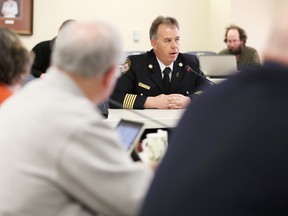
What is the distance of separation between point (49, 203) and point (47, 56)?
2.86 metres

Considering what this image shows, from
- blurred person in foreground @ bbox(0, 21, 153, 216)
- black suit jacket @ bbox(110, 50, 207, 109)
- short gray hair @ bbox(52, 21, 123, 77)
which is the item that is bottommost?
black suit jacket @ bbox(110, 50, 207, 109)

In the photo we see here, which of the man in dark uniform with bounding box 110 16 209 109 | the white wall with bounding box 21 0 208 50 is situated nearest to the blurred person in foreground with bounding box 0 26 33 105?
the man in dark uniform with bounding box 110 16 209 109

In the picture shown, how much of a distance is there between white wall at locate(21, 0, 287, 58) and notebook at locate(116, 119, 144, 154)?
12.1 feet

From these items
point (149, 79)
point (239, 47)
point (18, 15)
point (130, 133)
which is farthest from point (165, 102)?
point (18, 15)

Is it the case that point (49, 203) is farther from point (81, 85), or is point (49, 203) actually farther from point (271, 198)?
A: point (271, 198)

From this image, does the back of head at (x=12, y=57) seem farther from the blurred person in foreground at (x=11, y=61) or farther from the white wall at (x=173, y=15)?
the white wall at (x=173, y=15)

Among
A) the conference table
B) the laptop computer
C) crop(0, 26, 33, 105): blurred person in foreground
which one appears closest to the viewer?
crop(0, 26, 33, 105): blurred person in foreground

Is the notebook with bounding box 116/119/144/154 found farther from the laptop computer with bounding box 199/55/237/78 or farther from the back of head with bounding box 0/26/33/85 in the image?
the laptop computer with bounding box 199/55/237/78

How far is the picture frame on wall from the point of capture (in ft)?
16.3

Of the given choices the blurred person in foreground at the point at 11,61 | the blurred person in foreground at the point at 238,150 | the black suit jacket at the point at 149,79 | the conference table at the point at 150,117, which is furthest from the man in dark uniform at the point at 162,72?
the blurred person in foreground at the point at 238,150

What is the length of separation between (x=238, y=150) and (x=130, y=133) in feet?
2.63

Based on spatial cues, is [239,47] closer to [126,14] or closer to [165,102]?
[126,14]

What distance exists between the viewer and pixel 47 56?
3789 millimetres

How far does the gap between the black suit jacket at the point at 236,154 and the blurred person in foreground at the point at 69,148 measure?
195 millimetres
